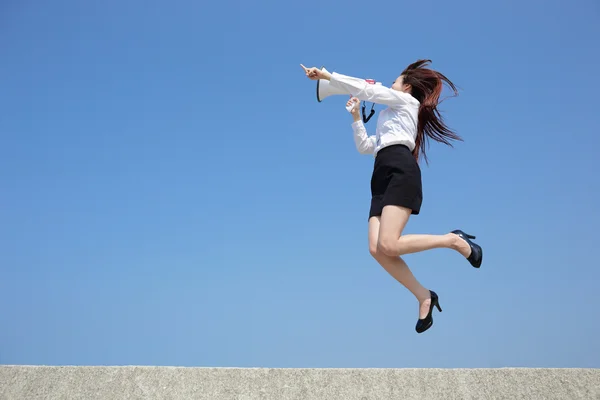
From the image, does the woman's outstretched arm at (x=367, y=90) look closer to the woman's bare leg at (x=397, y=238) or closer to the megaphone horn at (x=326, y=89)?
the megaphone horn at (x=326, y=89)

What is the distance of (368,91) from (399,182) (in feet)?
2.44

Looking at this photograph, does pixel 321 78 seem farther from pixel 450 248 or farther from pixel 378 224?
pixel 450 248

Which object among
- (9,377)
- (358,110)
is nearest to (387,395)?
(358,110)

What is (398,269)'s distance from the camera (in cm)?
407

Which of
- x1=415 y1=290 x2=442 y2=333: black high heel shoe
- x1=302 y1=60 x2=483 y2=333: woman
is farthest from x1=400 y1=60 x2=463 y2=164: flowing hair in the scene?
x1=415 y1=290 x2=442 y2=333: black high heel shoe

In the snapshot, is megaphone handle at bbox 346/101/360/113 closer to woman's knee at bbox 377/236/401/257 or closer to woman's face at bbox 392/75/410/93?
woman's face at bbox 392/75/410/93

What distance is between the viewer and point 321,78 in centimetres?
415

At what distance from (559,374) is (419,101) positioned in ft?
8.08

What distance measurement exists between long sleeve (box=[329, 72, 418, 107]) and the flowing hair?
→ 296mm

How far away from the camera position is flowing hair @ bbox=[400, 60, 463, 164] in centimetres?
438

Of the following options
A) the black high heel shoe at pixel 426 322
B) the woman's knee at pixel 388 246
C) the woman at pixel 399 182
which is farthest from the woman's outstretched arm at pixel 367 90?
the black high heel shoe at pixel 426 322

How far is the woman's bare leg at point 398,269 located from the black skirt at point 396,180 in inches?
6.1

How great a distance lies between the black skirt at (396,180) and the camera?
3.95 meters

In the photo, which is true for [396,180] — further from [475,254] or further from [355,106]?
[475,254]
